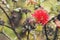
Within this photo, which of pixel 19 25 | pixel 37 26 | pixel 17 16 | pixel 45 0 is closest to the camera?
pixel 37 26

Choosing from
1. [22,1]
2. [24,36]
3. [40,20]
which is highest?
[40,20]

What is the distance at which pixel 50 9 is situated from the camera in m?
1.14

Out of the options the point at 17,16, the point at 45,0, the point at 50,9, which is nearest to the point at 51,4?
the point at 50,9

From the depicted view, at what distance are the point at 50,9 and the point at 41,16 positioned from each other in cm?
35

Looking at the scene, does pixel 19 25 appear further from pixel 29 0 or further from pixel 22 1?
pixel 29 0

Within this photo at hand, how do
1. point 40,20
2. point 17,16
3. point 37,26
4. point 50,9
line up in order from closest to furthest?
point 40,20 < point 37,26 < point 50,9 < point 17,16

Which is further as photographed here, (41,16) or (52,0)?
(52,0)

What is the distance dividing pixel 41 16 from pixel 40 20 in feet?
0.07

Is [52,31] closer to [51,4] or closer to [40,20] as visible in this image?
[51,4]

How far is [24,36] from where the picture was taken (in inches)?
51.2

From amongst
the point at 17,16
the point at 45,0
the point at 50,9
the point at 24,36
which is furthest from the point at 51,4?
the point at 17,16

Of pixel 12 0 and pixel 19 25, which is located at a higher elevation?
pixel 12 0

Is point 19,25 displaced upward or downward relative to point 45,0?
downward

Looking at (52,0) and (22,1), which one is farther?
(22,1)
